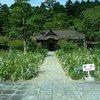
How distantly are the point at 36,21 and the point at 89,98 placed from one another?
22.1m

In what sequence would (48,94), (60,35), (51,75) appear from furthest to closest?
(60,35)
(51,75)
(48,94)

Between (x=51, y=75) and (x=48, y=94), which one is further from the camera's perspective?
(x=51, y=75)

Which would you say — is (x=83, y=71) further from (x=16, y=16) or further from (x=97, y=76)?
(x=16, y=16)

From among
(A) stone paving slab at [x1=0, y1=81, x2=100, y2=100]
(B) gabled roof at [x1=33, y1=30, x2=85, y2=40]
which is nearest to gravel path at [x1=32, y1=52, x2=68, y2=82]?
(A) stone paving slab at [x1=0, y1=81, x2=100, y2=100]

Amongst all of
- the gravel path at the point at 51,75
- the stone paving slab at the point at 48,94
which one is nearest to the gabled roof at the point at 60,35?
the gravel path at the point at 51,75

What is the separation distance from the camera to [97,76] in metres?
10.6

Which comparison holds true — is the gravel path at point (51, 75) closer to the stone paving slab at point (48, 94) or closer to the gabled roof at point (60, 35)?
the stone paving slab at point (48, 94)

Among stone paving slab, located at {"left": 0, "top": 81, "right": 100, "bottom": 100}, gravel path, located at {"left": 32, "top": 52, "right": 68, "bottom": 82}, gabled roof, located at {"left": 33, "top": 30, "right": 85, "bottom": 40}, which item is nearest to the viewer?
stone paving slab, located at {"left": 0, "top": 81, "right": 100, "bottom": 100}

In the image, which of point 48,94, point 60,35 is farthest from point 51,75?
point 60,35

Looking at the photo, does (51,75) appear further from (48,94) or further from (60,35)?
(60,35)

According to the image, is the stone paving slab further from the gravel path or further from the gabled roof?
the gabled roof

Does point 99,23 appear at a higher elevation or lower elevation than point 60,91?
higher

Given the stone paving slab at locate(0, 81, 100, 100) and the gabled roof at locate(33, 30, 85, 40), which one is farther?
the gabled roof at locate(33, 30, 85, 40)

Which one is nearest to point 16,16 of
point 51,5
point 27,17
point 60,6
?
point 27,17
